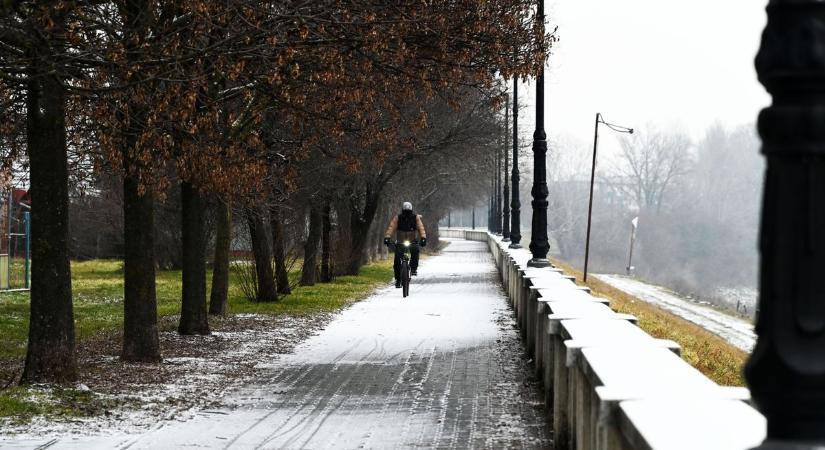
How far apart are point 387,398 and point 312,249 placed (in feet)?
79.5

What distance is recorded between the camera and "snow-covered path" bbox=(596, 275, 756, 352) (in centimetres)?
3991

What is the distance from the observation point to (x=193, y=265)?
19859 millimetres

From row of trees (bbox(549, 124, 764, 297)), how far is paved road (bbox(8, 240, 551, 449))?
9477 cm

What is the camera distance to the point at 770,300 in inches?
120

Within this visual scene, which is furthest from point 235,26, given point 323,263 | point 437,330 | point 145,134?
point 323,263

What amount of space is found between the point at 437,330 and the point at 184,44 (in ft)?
28.7

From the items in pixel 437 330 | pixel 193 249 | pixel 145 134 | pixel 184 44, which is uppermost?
pixel 184 44

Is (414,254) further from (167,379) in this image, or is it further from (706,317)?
(706,317)

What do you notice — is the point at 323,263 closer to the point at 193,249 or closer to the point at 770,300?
the point at 193,249

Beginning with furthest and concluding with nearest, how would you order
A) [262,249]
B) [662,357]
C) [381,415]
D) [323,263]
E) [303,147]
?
[323,263], [262,249], [303,147], [381,415], [662,357]

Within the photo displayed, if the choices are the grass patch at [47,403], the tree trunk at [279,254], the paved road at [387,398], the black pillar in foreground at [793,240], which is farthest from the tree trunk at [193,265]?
the black pillar in foreground at [793,240]

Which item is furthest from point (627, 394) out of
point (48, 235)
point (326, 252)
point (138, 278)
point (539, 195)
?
point (326, 252)

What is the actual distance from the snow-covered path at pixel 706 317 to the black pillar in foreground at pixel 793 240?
3092cm

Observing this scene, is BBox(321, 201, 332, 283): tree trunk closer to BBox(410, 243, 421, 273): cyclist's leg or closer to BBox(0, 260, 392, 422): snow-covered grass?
BBox(0, 260, 392, 422): snow-covered grass
